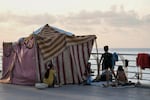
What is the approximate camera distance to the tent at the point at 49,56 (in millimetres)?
11742

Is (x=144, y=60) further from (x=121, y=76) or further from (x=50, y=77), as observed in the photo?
(x=50, y=77)

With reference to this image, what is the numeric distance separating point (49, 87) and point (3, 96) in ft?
6.65

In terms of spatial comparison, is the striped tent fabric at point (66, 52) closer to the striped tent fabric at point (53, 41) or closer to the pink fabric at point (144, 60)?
the striped tent fabric at point (53, 41)

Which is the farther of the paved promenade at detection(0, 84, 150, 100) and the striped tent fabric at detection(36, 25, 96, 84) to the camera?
the striped tent fabric at detection(36, 25, 96, 84)

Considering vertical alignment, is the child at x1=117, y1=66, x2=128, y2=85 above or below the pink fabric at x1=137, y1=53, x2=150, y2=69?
below

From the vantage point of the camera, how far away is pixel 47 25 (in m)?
12.6

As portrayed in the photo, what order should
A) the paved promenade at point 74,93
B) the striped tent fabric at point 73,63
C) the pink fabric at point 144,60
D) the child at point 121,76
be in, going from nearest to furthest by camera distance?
the paved promenade at point 74,93 < the pink fabric at point 144,60 < the child at point 121,76 < the striped tent fabric at point 73,63

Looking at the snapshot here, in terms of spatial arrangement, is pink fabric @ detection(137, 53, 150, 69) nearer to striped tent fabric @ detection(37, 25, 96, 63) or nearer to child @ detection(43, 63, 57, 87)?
striped tent fabric @ detection(37, 25, 96, 63)

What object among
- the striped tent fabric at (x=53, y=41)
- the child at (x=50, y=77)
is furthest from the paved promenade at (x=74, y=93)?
the striped tent fabric at (x=53, y=41)

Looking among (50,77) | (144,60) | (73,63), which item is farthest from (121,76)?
(50,77)

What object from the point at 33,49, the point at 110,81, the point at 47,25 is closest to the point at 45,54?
the point at 33,49

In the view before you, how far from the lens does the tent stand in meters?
11.7

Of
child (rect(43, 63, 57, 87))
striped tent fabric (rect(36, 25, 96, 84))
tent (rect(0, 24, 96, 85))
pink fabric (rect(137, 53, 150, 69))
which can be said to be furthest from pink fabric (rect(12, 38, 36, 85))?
pink fabric (rect(137, 53, 150, 69))

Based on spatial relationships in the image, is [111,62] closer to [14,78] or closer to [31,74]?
[31,74]
